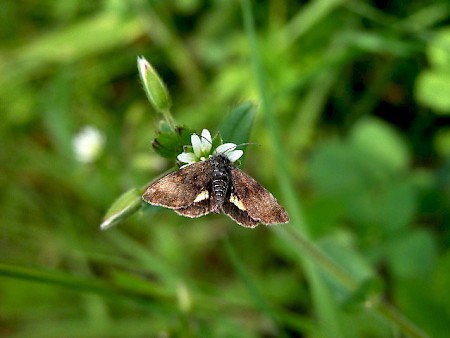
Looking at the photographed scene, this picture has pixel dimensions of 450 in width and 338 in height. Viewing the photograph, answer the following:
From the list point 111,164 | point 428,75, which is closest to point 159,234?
point 111,164

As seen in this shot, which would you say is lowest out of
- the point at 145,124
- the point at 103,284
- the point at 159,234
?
the point at 103,284

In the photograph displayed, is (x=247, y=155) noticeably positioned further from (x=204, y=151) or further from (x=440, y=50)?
(x=204, y=151)

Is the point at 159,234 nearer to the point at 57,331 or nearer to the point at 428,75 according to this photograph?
the point at 57,331

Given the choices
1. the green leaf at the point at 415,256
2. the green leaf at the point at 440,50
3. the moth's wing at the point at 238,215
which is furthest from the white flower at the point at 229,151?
the green leaf at the point at 440,50

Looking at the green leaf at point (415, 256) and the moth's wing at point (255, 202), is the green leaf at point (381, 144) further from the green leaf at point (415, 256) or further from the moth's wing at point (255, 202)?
the moth's wing at point (255, 202)

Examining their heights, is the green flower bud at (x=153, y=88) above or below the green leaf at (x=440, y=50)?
below
